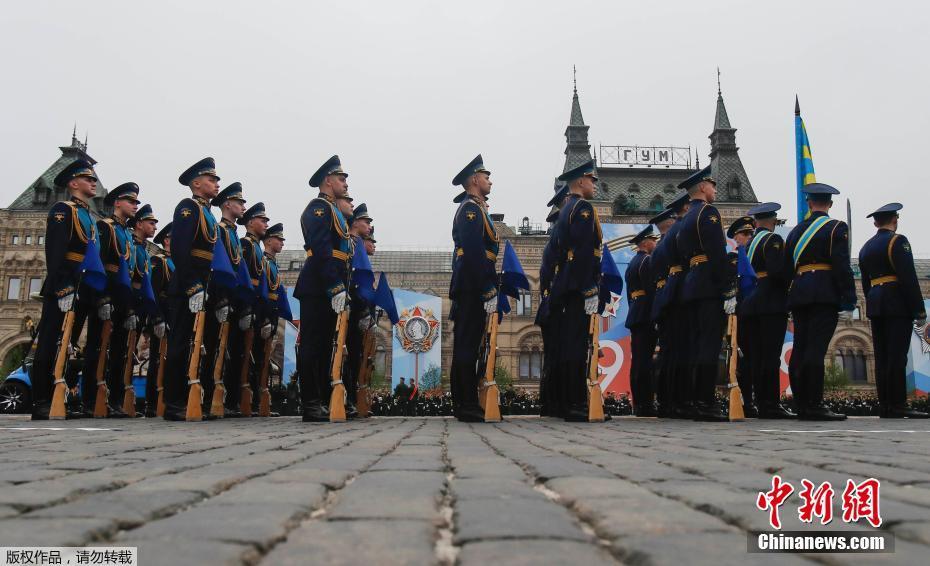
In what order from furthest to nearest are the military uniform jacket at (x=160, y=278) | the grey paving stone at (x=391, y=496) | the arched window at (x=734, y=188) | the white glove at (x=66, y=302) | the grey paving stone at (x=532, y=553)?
the arched window at (x=734, y=188), the military uniform jacket at (x=160, y=278), the white glove at (x=66, y=302), the grey paving stone at (x=391, y=496), the grey paving stone at (x=532, y=553)

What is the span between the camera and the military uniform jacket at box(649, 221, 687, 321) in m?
8.25

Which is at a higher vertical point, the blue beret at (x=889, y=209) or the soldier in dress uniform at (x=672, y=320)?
the blue beret at (x=889, y=209)

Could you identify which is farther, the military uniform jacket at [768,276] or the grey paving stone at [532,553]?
the military uniform jacket at [768,276]

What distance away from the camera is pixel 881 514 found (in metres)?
1.68

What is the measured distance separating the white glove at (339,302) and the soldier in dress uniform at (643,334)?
4.60 meters

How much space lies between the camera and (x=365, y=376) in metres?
9.64

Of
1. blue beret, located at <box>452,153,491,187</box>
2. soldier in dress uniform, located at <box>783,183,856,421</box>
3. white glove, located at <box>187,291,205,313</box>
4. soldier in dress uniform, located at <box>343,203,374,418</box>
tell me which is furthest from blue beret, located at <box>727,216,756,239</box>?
white glove, located at <box>187,291,205,313</box>

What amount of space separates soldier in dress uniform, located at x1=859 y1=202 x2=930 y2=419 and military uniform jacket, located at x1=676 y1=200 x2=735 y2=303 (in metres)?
1.86

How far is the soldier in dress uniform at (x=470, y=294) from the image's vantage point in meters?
6.82

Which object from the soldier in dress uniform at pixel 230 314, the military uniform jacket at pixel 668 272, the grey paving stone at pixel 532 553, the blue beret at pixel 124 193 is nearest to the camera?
the grey paving stone at pixel 532 553

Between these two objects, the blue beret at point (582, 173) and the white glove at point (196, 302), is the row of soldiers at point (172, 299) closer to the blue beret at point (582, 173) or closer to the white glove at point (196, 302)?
the white glove at point (196, 302)

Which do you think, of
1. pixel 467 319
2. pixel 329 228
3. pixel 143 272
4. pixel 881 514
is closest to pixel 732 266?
pixel 467 319

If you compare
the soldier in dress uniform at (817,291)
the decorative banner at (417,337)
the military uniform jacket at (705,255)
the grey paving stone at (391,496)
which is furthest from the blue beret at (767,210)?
the decorative banner at (417,337)

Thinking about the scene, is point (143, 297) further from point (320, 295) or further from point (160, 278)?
point (320, 295)
